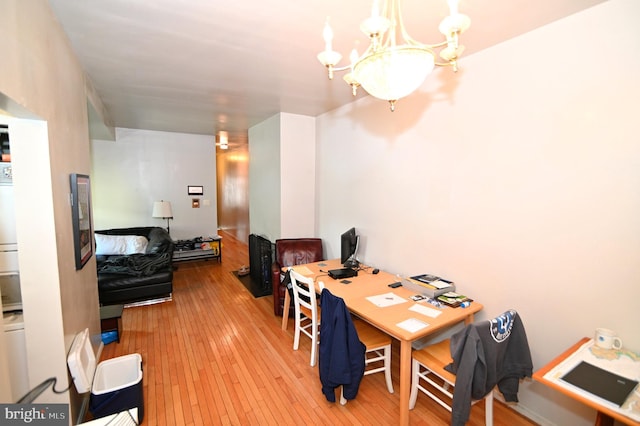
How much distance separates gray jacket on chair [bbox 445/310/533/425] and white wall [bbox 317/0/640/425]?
0.30m

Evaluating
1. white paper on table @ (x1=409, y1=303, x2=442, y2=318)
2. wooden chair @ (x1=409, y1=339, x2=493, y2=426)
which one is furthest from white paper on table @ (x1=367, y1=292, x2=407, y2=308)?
wooden chair @ (x1=409, y1=339, x2=493, y2=426)

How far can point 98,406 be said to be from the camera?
1887 millimetres

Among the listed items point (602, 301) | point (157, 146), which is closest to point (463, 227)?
point (602, 301)

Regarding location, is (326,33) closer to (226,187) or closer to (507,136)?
(507,136)

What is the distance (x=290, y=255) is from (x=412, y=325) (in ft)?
7.17

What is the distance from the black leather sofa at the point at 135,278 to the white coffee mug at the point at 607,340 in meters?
4.54

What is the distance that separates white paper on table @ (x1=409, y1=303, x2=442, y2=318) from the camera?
6.92 ft

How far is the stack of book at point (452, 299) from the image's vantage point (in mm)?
2227

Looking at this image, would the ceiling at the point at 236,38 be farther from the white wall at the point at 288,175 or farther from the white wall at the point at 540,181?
the white wall at the point at 288,175

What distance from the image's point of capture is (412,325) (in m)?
1.94

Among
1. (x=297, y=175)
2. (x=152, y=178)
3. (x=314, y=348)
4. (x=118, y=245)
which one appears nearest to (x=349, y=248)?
(x=314, y=348)

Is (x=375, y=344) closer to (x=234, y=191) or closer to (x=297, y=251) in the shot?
(x=297, y=251)

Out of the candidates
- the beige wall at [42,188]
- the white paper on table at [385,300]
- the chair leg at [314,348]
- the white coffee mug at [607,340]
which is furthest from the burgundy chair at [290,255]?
the white coffee mug at [607,340]

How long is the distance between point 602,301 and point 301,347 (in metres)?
2.48
